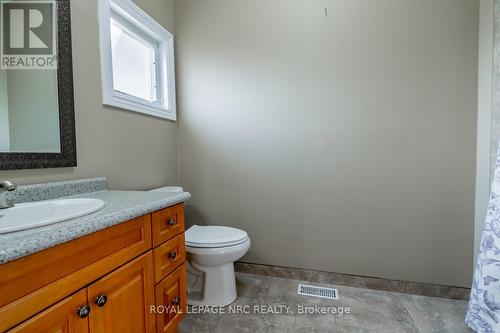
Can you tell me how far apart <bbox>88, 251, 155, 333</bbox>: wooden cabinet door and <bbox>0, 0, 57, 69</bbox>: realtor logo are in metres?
0.99

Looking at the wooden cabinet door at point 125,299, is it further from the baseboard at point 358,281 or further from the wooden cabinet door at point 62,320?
the baseboard at point 358,281

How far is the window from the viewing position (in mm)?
1405

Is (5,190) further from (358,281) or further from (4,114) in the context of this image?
(358,281)

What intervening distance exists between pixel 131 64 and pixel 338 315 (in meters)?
2.25

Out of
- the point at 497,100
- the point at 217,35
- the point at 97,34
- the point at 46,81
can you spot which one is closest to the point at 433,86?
the point at 497,100

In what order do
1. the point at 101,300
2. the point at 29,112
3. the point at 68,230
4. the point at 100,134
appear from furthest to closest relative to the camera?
1. the point at 100,134
2. the point at 29,112
3. the point at 101,300
4. the point at 68,230

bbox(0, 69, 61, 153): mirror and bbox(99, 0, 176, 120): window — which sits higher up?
bbox(99, 0, 176, 120): window

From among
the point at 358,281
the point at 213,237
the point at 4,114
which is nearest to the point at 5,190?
the point at 4,114

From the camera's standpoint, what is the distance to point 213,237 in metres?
1.54

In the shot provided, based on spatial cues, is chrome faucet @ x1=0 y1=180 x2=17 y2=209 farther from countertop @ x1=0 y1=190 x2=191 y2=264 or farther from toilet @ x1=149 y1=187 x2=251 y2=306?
toilet @ x1=149 y1=187 x2=251 y2=306

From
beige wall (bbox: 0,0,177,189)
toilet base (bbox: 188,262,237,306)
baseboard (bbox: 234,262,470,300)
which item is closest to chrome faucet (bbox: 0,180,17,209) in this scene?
beige wall (bbox: 0,0,177,189)

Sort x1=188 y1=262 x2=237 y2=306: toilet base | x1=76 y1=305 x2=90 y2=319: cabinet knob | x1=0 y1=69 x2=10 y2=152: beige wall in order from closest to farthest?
x1=76 y1=305 x2=90 y2=319: cabinet knob, x1=0 y1=69 x2=10 y2=152: beige wall, x1=188 y1=262 x2=237 y2=306: toilet base

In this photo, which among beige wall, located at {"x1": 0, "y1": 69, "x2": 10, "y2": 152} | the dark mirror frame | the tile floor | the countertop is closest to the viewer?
the countertop

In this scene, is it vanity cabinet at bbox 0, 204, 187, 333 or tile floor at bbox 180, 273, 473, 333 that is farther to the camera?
tile floor at bbox 180, 273, 473, 333
